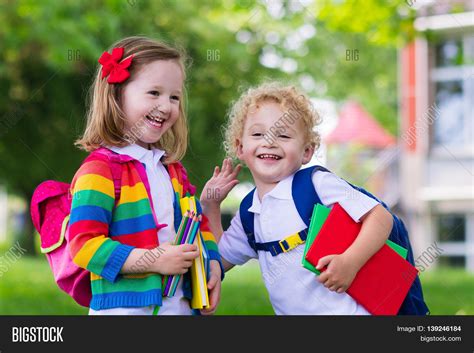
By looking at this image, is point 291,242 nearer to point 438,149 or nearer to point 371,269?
point 371,269

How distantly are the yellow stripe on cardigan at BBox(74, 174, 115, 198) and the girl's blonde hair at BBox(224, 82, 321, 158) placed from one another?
0.64 m

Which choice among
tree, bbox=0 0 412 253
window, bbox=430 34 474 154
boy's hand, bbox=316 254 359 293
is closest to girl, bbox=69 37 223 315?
boy's hand, bbox=316 254 359 293

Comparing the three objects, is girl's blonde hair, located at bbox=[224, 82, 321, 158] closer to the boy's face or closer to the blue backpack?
the boy's face

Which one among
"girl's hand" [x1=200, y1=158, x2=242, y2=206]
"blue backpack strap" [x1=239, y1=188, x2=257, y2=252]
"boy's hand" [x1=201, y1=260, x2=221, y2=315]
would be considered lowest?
"boy's hand" [x1=201, y1=260, x2=221, y2=315]

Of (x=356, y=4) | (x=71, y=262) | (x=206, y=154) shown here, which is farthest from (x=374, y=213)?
(x=206, y=154)

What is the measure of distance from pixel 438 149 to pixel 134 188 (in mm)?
12298

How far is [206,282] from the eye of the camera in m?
2.37

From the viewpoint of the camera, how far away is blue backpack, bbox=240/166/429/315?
2.45 metres

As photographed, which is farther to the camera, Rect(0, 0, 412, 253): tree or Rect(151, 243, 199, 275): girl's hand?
Rect(0, 0, 412, 253): tree

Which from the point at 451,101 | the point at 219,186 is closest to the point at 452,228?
the point at 451,101

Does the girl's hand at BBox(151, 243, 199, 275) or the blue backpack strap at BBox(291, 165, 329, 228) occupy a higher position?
the blue backpack strap at BBox(291, 165, 329, 228)

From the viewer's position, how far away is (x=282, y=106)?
8.39ft

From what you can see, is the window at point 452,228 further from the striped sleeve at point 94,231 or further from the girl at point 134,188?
the striped sleeve at point 94,231

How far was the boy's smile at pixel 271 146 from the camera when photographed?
2.51 meters
